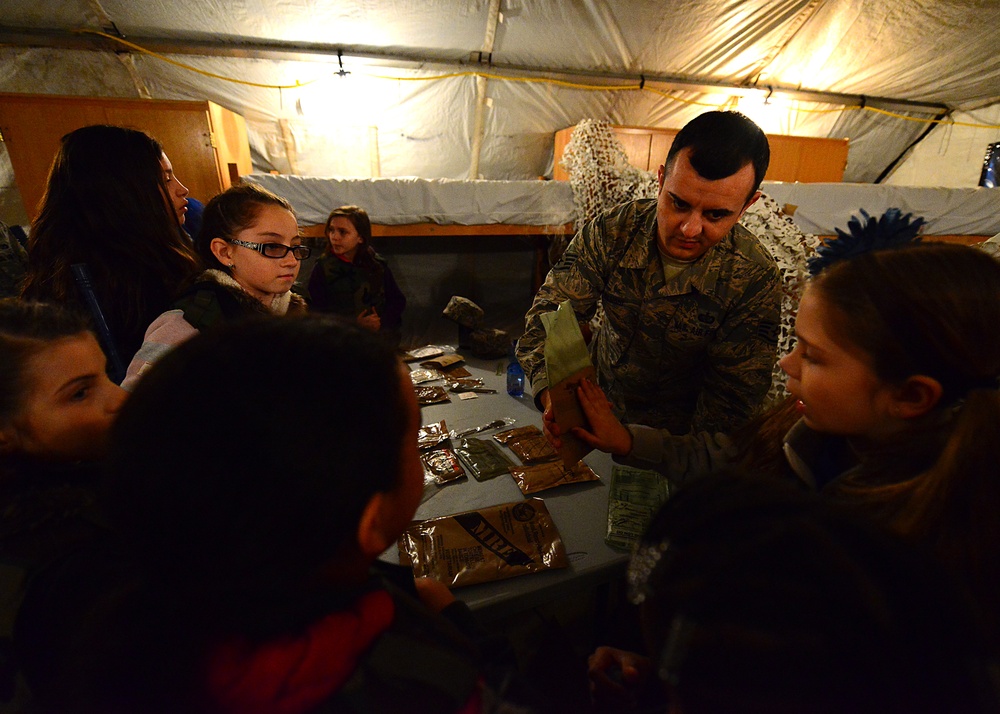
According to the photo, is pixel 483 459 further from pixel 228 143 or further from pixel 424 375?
pixel 228 143

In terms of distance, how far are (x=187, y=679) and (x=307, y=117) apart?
5343mm

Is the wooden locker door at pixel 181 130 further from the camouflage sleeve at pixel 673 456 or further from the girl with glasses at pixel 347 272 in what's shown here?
the camouflage sleeve at pixel 673 456

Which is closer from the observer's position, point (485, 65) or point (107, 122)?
point (107, 122)

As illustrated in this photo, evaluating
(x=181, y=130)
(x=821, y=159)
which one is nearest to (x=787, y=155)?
(x=821, y=159)

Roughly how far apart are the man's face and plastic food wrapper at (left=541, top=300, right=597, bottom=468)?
0.60m

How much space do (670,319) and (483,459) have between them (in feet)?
2.80

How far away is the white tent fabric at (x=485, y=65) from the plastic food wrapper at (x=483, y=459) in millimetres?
4054

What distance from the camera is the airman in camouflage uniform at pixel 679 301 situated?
139cm

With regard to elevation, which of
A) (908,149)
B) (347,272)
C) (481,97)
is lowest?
(347,272)

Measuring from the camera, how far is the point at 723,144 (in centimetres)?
121

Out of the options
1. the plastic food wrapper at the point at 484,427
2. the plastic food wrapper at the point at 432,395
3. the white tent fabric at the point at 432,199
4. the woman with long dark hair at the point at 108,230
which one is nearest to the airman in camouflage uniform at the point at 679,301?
the plastic food wrapper at the point at 484,427

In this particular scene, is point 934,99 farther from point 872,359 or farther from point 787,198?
point 872,359

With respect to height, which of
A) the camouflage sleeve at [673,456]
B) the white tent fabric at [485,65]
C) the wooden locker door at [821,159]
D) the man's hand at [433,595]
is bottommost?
the man's hand at [433,595]

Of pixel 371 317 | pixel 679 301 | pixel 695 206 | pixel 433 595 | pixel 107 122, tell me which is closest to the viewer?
pixel 433 595
